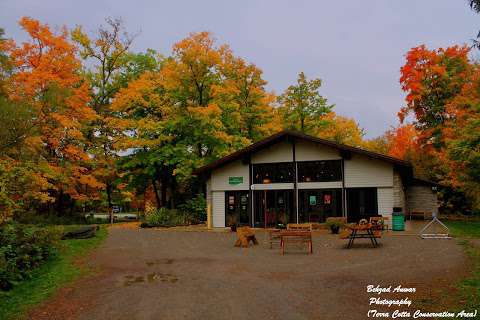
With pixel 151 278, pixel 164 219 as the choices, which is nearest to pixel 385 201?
pixel 164 219

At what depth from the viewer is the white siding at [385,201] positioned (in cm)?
2178

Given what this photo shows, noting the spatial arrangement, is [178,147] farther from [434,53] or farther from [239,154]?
[434,53]

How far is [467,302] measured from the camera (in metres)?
6.85

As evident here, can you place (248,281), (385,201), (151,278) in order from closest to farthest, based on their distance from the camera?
(248,281) → (151,278) → (385,201)

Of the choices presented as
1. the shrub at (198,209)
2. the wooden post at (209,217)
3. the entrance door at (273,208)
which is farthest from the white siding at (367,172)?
the shrub at (198,209)

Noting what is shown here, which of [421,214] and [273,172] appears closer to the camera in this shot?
[273,172]

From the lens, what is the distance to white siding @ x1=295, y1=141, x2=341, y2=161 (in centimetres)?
2305

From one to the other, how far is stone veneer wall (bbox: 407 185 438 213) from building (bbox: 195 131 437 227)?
12.0 meters

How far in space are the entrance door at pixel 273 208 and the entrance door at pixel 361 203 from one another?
318 centimetres

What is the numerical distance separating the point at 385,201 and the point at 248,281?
582 inches

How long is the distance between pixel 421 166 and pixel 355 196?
51.0 feet

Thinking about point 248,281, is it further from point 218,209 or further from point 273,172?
point 218,209

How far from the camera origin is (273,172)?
2403 centimetres

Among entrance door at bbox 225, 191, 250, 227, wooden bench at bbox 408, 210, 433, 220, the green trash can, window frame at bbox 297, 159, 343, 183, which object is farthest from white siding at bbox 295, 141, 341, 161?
wooden bench at bbox 408, 210, 433, 220
